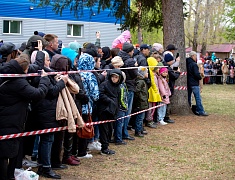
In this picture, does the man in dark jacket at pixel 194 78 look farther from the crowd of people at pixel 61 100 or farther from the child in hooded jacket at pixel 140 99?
the child in hooded jacket at pixel 140 99

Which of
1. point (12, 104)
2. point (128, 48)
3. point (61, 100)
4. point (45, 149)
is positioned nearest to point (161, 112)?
point (128, 48)

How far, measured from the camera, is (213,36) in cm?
6319

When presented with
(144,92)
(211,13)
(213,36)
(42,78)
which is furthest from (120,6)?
(213,36)

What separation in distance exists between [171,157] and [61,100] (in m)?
2.88

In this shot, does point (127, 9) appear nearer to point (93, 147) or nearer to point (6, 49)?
point (93, 147)

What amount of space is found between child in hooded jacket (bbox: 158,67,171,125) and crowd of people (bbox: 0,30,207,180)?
4.05ft

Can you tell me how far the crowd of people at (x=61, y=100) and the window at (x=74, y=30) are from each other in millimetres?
23565

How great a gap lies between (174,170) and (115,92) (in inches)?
78.9

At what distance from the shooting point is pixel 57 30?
3362 centimetres

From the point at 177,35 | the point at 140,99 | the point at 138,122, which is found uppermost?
the point at 177,35

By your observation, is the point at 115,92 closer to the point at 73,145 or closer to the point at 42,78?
the point at 73,145

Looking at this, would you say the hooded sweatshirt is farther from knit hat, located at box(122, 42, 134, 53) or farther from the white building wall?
the white building wall

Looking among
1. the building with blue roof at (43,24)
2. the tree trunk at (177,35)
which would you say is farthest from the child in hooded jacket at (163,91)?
the building with blue roof at (43,24)

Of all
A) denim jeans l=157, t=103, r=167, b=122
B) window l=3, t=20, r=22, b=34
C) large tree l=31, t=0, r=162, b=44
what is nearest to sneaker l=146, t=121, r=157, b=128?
denim jeans l=157, t=103, r=167, b=122
